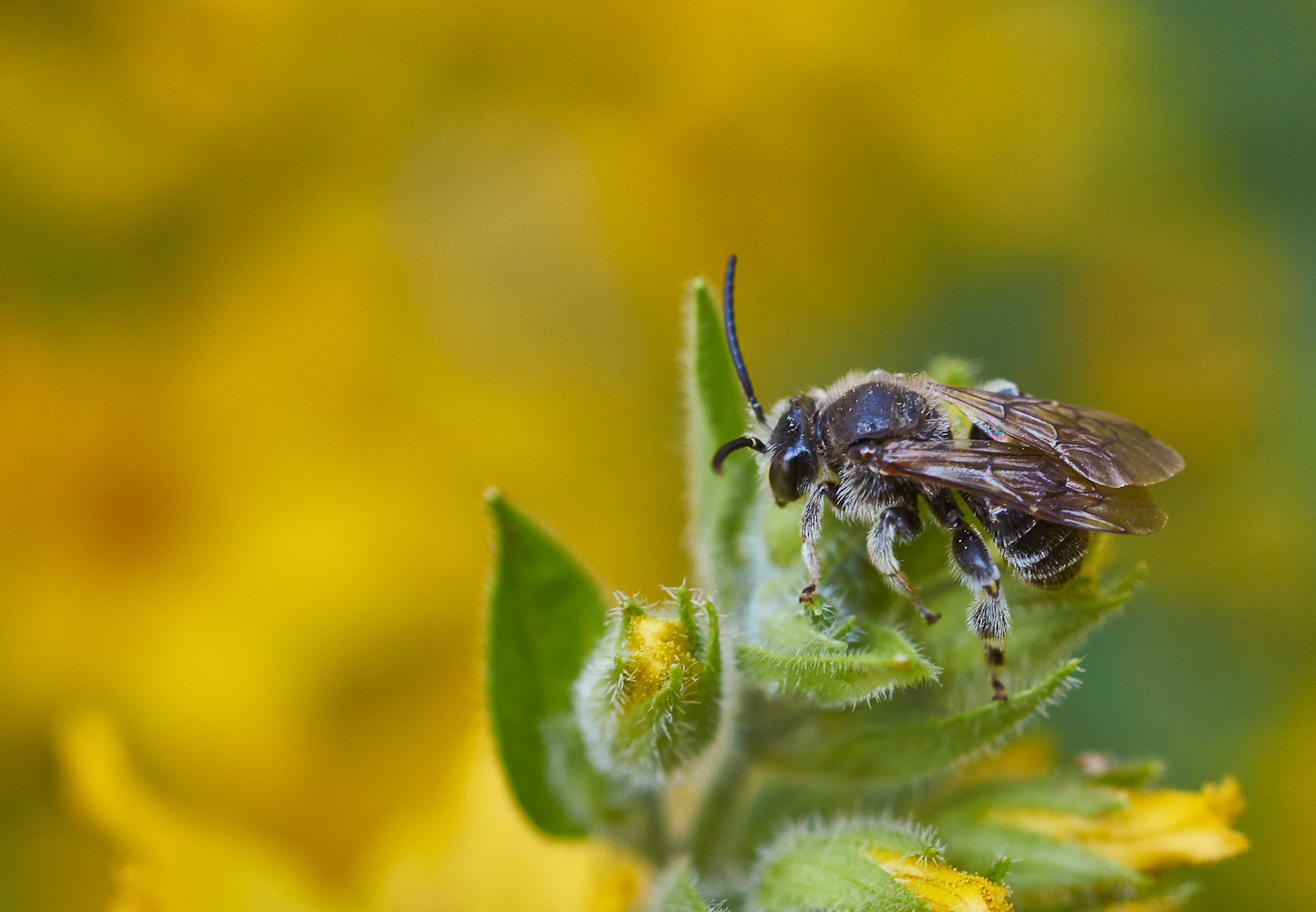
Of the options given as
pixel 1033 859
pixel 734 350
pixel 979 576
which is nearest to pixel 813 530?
pixel 979 576

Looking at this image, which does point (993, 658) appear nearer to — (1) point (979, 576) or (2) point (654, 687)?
(1) point (979, 576)

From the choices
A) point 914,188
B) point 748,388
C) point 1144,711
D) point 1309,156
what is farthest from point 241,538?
point 1309,156

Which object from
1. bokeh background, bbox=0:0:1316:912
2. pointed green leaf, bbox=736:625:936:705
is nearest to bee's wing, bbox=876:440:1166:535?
pointed green leaf, bbox=736:625:936:705

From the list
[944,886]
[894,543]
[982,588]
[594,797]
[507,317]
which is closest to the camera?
[944,886]

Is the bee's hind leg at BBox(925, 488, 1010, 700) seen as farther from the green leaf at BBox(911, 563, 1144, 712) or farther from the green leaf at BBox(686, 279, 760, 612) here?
the green leaf at BBox(686, 279, 760, 612)

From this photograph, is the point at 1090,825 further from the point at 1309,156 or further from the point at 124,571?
the point at 1309,156

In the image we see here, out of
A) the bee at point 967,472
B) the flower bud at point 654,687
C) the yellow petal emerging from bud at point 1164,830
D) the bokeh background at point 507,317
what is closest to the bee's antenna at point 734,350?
the bee at point 967,472
